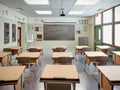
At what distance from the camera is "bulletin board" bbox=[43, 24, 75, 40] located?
15509 millimetres

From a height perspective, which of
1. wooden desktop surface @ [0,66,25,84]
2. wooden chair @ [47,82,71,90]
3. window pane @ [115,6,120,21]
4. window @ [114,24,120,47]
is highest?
window pane @ [115,6,120,21]

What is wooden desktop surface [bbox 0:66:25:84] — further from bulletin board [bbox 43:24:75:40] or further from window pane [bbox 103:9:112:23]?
bulletin board [bbox 43:24:75:40]

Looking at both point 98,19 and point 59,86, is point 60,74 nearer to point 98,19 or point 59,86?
point 59,86

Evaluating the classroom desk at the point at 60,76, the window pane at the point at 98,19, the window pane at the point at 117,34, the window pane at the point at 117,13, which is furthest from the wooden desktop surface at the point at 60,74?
the window pane at the point at 98,19

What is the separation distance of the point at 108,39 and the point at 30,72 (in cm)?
547

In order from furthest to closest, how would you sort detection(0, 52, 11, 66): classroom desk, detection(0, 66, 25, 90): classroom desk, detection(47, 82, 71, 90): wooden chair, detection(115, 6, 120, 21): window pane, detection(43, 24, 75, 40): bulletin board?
1. detection(43, 24, 75, 40): bulletin board
2. detection(115, 6, 120, 21): window pane
3. detection(0, 52, 11, 66): classroom desk
4. detection(0, 66, 25, 90): classroom desk
5. detection(47, 82, 71, 90): wooden chair

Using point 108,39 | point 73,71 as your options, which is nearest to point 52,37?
point 108,39

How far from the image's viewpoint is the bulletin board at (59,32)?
15509 mm

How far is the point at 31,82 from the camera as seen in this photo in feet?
19.4

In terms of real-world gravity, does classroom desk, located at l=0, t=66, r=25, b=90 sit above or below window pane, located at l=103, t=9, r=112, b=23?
below

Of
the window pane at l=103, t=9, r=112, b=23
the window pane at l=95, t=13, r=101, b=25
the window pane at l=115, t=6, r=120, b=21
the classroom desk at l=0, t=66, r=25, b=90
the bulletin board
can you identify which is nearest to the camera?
the classroom desk at l=0, t=66, r=25, b=90

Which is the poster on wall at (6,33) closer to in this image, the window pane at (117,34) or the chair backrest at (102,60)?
the chair backrest at (102,60)

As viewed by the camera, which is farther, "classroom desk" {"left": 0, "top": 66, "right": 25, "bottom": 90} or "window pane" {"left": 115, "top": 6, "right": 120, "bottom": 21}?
"window pane" {"left": 115, "top": 6, "right": 120, "bottom": 21}

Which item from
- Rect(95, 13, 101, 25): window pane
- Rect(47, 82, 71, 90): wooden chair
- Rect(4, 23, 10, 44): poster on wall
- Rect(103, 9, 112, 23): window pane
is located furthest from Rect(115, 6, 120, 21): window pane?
Rect(47, 82, 71, 90): wooden chair
